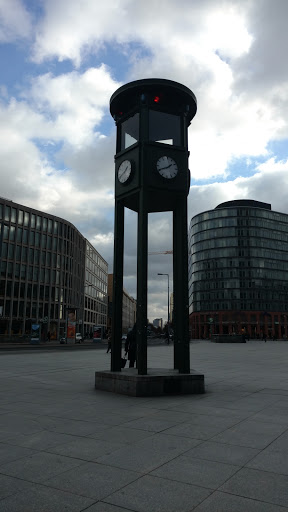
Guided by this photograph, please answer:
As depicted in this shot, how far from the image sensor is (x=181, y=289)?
11625 millimetres

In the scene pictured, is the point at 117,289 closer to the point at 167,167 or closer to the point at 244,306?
the point at 167,167

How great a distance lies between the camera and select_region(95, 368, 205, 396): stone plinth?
9.83 metres

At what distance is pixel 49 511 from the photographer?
3.61m

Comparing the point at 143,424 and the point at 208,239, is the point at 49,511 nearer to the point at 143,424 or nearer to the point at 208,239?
the point at 143,424

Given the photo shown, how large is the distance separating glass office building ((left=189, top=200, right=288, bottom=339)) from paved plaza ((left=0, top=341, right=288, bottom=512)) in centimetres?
11021

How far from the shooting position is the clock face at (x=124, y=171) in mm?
11539

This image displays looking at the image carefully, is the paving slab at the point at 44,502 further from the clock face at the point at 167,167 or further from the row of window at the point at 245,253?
the row of window at the point at 245,253

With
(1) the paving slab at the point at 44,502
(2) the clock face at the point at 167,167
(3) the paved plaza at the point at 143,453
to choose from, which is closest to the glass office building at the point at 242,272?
(2) the clock face at the point at 167,167

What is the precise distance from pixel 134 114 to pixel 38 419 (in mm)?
9004

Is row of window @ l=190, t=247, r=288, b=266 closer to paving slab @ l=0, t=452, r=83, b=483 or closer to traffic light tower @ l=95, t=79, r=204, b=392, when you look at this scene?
traffic light tower @ l=95, t=79, r=204, b=392

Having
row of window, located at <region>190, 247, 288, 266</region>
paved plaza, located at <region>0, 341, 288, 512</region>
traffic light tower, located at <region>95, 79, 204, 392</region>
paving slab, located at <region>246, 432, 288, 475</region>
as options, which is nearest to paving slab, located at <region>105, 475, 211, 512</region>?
paved plaza, located at <region>0, 341, 288, 512</region>

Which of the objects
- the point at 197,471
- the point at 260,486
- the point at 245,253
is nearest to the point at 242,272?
the point at 245,253

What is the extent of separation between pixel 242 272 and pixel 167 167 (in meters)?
113

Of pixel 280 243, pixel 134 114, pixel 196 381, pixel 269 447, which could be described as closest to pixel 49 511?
pixel 269 447
